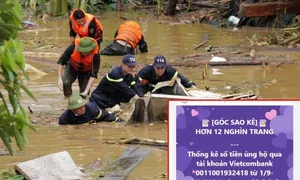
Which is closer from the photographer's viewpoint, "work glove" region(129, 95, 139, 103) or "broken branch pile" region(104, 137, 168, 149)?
"broken branch pile" region(104, 137, 168, 149)

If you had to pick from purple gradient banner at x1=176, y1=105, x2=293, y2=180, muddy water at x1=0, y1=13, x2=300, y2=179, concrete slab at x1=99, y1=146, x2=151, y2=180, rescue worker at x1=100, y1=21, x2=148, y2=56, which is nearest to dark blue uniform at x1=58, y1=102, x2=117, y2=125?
muddy water at x1=0, y1=13, x2=300, y2=179

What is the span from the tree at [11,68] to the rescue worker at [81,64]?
7.38 metres

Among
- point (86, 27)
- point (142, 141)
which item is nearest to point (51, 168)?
point (142, 141)

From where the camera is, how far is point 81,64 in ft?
37.2

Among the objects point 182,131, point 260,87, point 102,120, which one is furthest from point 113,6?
point 182,131

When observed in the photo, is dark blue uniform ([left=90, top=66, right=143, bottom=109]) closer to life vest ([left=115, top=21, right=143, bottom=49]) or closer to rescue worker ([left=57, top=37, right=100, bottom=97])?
rescue worker ([left=57, top=37, right=100, bottom=97])

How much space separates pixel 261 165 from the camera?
416cm

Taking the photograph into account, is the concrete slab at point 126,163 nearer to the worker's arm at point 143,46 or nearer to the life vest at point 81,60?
the life vest at point 81,60

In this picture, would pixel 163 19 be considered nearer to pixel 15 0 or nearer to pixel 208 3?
pixel 208 3

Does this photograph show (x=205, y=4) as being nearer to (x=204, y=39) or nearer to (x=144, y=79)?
(x=204, y=39)

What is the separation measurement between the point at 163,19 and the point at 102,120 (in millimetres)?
15342

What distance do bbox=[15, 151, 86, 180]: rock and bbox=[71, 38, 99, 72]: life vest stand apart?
4346 millimetres

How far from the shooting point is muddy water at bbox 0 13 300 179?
7.82 m

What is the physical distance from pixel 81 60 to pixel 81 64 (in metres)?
0.07
